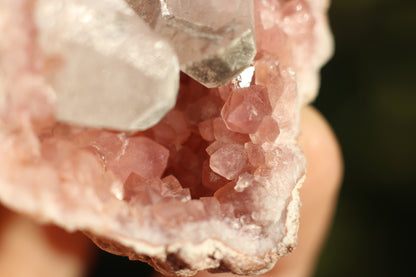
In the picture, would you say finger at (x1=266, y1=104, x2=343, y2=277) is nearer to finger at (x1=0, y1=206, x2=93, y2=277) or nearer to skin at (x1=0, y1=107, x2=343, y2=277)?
skin at (x1=0, y1=107, x2=343, y2=277)

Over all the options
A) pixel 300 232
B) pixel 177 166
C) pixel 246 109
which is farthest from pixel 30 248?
pixel 246 109

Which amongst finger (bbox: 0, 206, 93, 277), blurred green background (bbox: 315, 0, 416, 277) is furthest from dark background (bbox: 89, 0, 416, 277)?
finger (bbox: 0, 206, 93, 277)

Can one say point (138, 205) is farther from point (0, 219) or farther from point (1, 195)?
point (0, 219)

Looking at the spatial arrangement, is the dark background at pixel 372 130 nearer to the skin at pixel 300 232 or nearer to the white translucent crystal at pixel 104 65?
the skin at pixel 300 232

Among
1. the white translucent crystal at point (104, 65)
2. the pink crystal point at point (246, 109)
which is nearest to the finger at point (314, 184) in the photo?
the pink crystal point at point (246, 109)

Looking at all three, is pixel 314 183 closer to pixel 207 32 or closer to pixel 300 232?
pixel 300 232

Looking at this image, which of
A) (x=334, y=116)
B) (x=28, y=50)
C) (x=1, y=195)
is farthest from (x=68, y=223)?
(x=334, y=116)
